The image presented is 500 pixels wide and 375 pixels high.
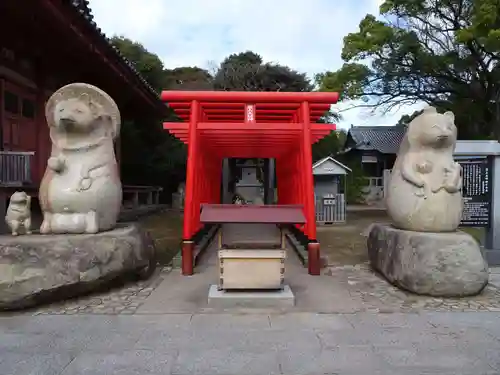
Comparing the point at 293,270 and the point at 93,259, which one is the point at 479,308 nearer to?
the point at 293,270

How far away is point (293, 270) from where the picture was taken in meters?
6.86

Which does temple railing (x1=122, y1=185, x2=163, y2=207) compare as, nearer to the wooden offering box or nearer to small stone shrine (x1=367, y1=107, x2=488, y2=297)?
the wooden offering box

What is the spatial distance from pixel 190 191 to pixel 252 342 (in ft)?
10.9

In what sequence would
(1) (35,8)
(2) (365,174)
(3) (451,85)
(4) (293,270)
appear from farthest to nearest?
(2) (365,174) < (3) (451,85) < (4) (293,270) < (1) (35,8)

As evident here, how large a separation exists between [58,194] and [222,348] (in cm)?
305

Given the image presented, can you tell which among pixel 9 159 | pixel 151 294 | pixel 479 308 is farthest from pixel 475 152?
pixel 9 159

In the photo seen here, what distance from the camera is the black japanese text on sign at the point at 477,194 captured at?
7.34m

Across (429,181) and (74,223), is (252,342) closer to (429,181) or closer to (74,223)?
(74,223)

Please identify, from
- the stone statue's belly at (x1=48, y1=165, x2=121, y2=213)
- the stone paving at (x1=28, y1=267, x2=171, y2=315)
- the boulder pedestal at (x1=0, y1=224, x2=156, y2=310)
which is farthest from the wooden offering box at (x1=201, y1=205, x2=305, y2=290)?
the stone statue's belly at (x1=48, y1=165, x2=121, y2=213)

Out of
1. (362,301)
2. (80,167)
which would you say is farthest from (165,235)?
(362,301)

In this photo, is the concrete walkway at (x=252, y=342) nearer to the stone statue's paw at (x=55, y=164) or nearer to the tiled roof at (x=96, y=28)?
the stone statue's paw at (x=55, y=164)

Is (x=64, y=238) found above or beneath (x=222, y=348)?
above

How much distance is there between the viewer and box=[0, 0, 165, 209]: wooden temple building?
23.2 feet

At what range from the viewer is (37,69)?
32.3 feet
